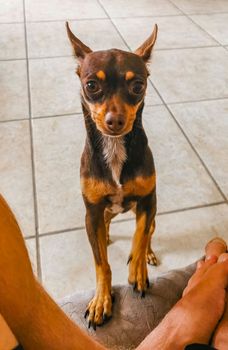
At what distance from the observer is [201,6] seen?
10.8 ft

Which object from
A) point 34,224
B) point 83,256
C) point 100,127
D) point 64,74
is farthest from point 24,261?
point 64,74

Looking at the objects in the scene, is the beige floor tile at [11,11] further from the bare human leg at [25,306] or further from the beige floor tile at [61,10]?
the bare human leg at [25,306]

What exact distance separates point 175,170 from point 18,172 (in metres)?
0.73

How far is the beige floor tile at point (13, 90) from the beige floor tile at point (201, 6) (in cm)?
164

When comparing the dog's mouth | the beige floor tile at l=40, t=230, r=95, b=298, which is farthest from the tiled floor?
the dog's mouth

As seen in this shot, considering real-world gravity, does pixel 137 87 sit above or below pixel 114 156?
above

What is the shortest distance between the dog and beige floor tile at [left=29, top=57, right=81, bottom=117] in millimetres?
1055

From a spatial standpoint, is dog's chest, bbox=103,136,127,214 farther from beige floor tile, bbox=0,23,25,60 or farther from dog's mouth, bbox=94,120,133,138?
beige floor tile, bbox=0,23,25,60

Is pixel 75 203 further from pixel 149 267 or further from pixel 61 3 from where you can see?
pixel 61 3

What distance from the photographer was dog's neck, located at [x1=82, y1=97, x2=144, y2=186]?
991 mm

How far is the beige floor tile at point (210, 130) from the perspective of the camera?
1.72 meters

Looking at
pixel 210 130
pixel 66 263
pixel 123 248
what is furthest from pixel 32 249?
pixel 210 130

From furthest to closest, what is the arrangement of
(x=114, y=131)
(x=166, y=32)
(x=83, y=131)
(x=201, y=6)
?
(x=201, y=6)
(x=166, y=32)
(x=83, y=131)
(x=114, y=131)

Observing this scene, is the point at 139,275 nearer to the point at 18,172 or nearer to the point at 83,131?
the point at 18,172
